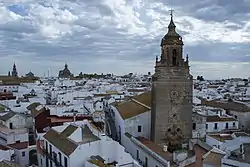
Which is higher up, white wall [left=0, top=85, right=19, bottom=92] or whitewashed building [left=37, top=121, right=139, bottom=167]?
white wall [left=0, top=85, right=19, bottom=92]

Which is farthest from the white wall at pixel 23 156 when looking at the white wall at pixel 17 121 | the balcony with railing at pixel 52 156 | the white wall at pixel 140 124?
the white wall at pixel 140 124

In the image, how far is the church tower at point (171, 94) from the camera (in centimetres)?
2912

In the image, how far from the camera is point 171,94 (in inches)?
1154

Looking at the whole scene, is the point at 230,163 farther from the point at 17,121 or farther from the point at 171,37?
the point at 17,121

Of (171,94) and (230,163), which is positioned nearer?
(230,163)

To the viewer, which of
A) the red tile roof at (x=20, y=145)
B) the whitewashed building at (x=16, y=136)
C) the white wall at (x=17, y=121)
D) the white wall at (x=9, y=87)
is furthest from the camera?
the white wall at (x=9, y=87)

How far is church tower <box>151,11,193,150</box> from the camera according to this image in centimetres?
2912

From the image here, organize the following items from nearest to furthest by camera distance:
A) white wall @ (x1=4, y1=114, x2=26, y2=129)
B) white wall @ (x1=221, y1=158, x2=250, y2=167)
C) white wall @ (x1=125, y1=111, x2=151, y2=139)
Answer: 1. white wall @ (x1=221, y1=158, x2=250, y2=167)
2. white wall @ (x1=125, y1=111, x2=151, y2=139)
3. white wall @ (x1=4, y1=114, x2=26, y2=129)

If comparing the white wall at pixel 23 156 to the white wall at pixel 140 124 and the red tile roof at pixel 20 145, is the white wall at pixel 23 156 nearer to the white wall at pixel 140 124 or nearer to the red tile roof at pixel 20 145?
the red tile roof at pixel 20 145

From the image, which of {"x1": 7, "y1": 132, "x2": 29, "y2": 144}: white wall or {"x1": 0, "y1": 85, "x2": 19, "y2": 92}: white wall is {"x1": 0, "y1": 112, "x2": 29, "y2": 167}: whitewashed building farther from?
{"x1": 0, "y1": 85, "x2": 19, "y2": 92}: white wall

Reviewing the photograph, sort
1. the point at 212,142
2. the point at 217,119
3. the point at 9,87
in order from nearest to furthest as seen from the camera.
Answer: the point at 212,142
the point at 217,119
the point at 9,87

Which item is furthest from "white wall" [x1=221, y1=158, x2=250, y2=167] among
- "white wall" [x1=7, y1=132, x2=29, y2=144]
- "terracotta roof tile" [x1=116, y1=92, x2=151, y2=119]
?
"white wall" [x1=7, y1=132, x2=29, y2=144]

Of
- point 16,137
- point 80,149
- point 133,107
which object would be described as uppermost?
point 133,107

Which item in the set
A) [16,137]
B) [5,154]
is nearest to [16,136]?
[16,137]
